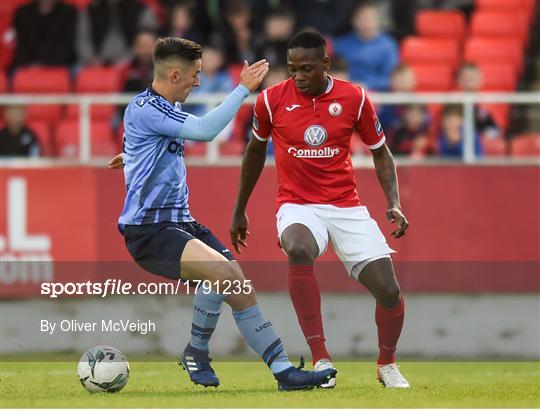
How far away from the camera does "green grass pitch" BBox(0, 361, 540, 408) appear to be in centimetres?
881

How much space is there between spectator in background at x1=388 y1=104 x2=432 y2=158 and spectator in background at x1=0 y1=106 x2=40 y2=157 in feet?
11.0

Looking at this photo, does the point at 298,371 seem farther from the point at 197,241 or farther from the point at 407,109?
the point at 407,109

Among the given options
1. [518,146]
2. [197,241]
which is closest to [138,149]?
[197,241]

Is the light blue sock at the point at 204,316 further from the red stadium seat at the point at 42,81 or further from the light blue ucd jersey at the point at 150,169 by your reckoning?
the red stadium seat at the point at 42,81

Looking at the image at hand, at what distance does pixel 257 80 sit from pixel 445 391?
2.36m

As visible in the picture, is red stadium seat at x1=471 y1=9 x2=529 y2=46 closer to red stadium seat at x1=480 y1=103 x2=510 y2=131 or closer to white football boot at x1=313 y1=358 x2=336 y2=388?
red stadium seat at x1=480 y1=103 x2=510 y2=131

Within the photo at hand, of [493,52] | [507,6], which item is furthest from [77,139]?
[507,6]

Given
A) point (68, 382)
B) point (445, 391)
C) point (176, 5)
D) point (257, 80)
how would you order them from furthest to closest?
1. point (176, 5)
2. point (68, 382)
3. point (445, 391)
4. point (257, 80)

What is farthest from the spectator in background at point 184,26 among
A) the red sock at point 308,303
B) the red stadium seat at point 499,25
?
the red sock at point 308,303

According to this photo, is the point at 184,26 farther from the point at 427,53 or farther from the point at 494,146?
the point at 494,146

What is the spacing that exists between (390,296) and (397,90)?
19.3 ft

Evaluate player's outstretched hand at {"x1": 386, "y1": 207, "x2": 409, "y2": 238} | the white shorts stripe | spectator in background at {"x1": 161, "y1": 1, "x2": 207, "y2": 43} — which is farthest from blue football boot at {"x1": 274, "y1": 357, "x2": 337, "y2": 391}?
spectator in background at {"x1": 161, "y1": 1, "x2": 207, "y2": 43}

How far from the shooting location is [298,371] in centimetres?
934

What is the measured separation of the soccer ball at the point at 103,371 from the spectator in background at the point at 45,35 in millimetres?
8064
